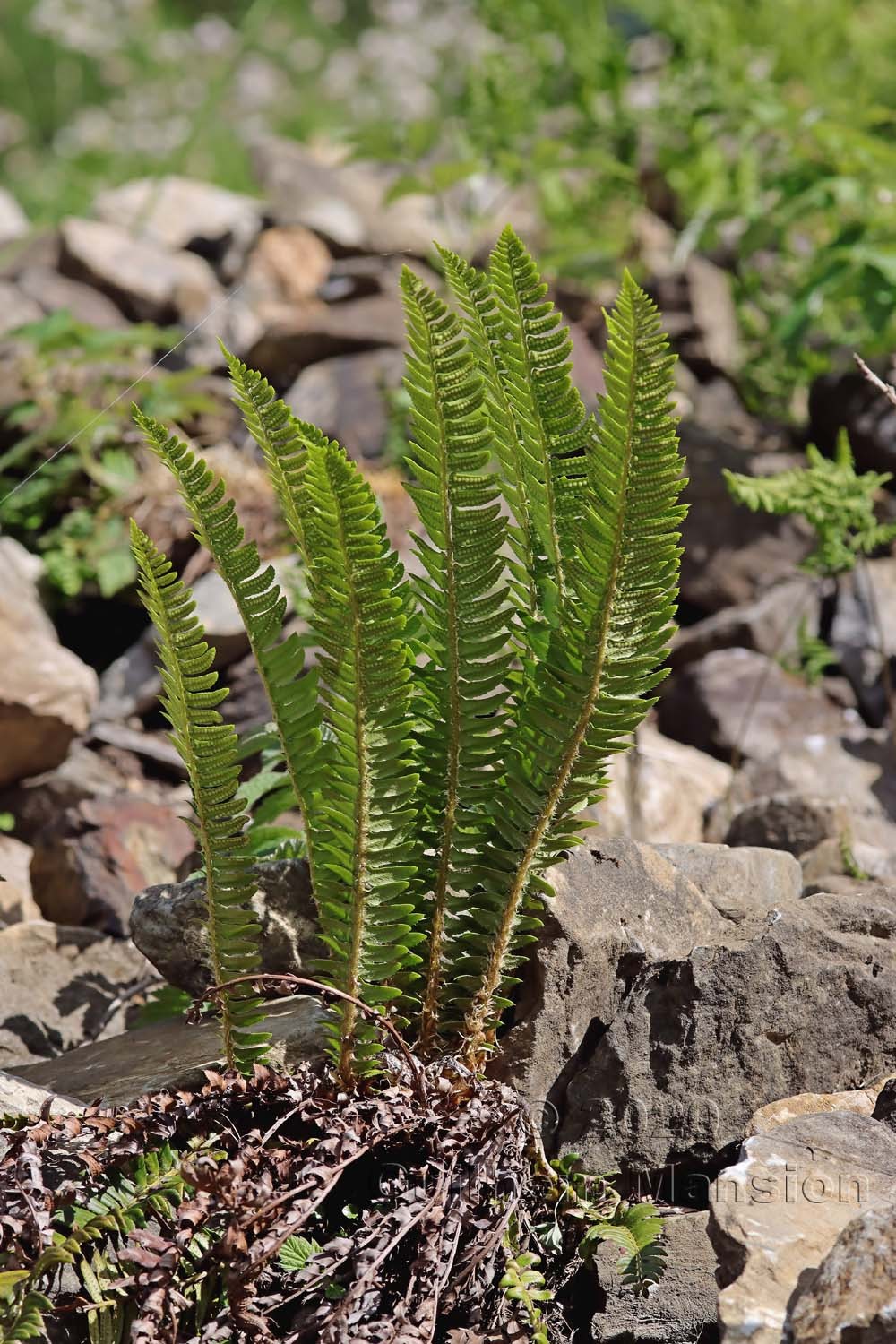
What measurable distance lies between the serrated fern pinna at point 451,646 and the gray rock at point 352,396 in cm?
276

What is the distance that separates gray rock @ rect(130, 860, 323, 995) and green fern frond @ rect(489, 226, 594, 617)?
70 cm

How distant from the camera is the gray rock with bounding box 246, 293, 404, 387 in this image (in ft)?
16.8

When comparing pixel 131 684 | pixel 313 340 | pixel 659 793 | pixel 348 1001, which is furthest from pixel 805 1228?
pixel 313 340

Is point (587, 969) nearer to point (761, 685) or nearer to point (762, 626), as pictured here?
point (761, 685)

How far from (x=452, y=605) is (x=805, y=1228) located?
100cm

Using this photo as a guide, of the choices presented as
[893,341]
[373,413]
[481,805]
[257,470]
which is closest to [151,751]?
[257,470]

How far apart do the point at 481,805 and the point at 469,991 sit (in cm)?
30

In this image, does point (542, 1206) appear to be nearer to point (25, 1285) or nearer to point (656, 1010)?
point (656, 1010)

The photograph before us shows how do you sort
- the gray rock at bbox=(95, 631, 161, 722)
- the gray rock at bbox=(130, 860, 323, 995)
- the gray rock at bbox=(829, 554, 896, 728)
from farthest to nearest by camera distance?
the gray rock at bbox=(829, 554, 896, 728) → the gray rock at bbox=(95, 631, 161, 722) → the gray rock at bbox=(130, 860, 323, 995)

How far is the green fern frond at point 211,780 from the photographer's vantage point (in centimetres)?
191

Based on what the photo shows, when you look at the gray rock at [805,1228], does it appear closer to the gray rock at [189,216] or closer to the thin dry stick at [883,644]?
the thin dry stick at [883,644]

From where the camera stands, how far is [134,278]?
18.6ft

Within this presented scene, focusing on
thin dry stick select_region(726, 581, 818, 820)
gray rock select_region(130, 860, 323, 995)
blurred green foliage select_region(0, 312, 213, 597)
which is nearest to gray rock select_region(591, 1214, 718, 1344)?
gray rock select_region(130, 860, 323, 995)

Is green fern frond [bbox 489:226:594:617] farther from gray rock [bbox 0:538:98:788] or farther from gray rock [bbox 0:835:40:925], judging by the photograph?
gray rock [bbox 0:538:98:788]
